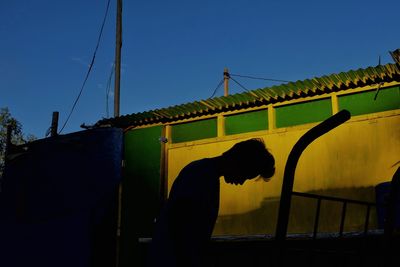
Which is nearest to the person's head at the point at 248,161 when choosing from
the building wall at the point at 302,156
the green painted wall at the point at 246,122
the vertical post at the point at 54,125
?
Answer: the building wall at the point at 302,156

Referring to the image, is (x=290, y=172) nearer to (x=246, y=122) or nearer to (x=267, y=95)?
(x=267, y=95)

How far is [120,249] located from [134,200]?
84 cm

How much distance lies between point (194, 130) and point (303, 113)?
1847 mm

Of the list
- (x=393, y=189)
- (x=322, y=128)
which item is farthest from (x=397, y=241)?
(x=322, y=128)

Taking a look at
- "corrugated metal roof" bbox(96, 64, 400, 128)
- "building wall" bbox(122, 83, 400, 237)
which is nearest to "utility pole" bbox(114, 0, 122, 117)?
"corrugated metal roof" bbox(96, 64, 400, 128)

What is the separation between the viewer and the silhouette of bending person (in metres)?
2.27

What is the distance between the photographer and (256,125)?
700cm

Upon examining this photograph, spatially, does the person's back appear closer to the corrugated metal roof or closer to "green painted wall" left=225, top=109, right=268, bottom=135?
the corrugated metal roof

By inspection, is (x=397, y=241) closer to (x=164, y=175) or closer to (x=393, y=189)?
Result: (x=393, y=189)

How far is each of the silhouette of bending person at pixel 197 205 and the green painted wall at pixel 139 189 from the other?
5439mm

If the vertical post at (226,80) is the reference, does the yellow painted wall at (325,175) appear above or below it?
below

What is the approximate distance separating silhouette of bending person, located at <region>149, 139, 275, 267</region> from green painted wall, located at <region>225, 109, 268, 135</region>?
4.57 metres

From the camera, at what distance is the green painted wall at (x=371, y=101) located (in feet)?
19.6

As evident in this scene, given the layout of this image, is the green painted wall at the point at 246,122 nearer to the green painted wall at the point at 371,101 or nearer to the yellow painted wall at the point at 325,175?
the yellow painted wall at the point at 325,175
